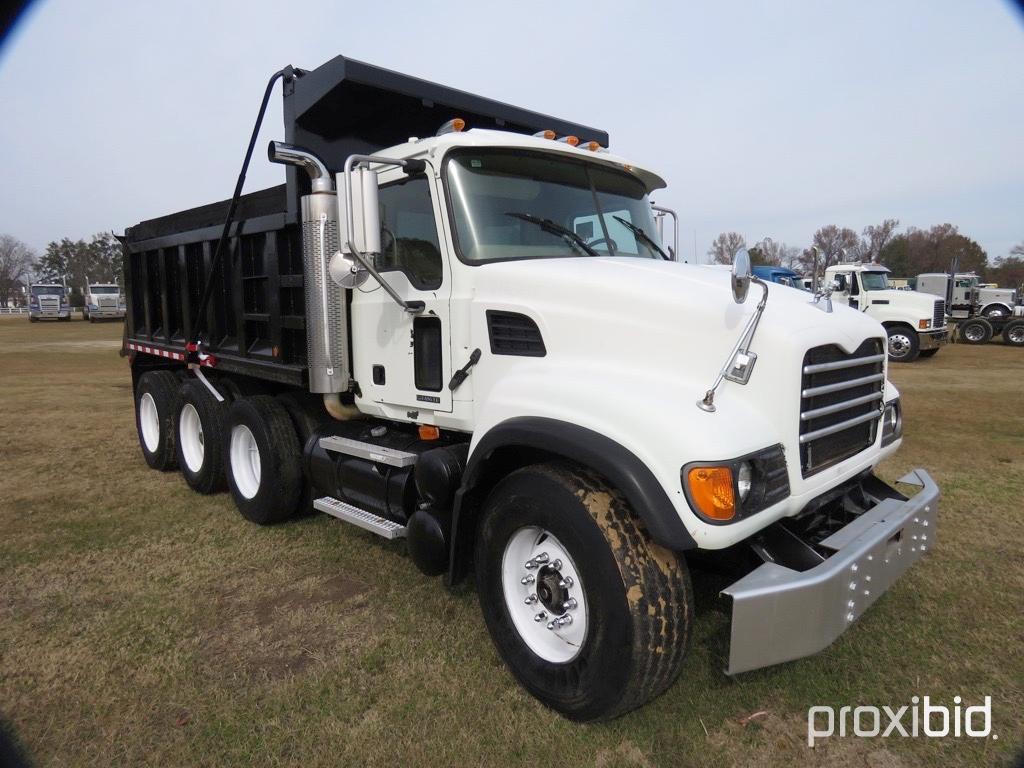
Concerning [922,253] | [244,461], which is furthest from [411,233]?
[922,253]

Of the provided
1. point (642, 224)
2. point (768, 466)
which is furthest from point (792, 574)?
point (642, 224)

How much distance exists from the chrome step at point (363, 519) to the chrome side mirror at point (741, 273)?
2316 mm

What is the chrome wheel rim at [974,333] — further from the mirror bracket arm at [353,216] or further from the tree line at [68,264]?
the tree line at [68,264]

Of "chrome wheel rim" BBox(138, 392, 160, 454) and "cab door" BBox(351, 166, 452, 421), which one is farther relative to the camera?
"chrome wheel rim" BBox(138, 392, 160, 454)

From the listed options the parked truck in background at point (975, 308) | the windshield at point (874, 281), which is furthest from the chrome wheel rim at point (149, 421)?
the parked truck in background at point (975, 308)

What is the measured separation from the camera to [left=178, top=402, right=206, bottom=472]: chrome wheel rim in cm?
629

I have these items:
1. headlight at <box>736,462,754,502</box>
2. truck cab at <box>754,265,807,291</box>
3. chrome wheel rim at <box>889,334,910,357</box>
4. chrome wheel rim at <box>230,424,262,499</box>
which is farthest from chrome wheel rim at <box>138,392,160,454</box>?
chrome wheel rim at <box>889,334,910,357</box>

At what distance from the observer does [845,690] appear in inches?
120

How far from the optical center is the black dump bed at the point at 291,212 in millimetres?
4305

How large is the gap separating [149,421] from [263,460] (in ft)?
9.68

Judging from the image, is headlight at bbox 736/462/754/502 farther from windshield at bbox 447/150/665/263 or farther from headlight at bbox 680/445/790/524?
windshield at bbox 447/150/665/263

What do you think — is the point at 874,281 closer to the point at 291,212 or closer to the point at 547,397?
the point at 291,212

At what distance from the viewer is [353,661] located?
3320mm
